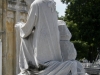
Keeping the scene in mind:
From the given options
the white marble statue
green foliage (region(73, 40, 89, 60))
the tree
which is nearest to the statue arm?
the white marble statue

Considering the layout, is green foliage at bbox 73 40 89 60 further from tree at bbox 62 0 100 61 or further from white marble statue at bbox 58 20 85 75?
white marble statue at bbox 58 20 85 75

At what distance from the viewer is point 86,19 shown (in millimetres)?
30203

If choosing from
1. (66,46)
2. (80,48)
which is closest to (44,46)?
(66,46)

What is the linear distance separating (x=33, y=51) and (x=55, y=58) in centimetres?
44

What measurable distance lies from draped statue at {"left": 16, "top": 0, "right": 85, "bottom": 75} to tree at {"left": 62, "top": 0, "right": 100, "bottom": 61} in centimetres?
2282

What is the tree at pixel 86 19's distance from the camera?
30.3m

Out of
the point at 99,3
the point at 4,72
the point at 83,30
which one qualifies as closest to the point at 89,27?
the point at 83,30

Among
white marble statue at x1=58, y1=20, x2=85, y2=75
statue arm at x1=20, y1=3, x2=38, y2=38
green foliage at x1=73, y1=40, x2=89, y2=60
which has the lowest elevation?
green foliage at x1=73, y1=40, x2=89, y2=60

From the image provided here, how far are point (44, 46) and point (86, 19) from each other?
2343 centimetres

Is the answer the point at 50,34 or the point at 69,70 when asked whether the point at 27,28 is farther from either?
the point at 69,70

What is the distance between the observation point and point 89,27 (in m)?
30.6

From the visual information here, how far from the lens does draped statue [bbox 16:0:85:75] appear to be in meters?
6.88

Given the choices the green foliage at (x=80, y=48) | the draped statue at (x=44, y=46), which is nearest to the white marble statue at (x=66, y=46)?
the draped statue at (x=44, y=46)

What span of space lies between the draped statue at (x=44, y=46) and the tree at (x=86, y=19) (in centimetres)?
2282
